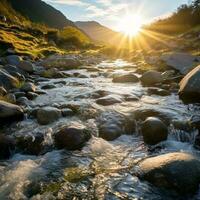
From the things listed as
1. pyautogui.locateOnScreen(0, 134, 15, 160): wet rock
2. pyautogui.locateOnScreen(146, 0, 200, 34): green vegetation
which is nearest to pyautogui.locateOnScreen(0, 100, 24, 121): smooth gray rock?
pyautogui.locateOnScreen(0, 134, 15, 160): wet rock

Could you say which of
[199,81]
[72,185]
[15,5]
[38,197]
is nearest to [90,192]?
[72,185]

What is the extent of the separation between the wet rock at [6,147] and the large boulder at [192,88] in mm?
7026

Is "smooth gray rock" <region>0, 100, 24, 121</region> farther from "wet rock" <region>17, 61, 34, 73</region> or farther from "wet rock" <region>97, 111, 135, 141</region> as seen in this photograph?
"wet rock" <region>17, 61, 34, 73</region>

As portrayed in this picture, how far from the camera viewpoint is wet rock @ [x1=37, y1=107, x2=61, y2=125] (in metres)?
10.5

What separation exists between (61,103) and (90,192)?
648cm

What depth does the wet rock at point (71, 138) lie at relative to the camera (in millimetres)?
8787

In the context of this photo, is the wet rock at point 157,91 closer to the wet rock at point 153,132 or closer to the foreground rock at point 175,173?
the wet rock at point 153,132

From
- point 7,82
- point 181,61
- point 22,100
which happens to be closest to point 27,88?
point 7,82

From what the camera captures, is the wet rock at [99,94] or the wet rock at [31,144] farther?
the wet rock at [99,94]

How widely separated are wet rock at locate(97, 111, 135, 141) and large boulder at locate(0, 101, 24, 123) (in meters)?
2.60

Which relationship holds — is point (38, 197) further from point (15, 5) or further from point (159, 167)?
point (15, 5)

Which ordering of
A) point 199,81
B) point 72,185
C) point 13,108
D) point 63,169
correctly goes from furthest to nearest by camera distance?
point 199,81, point 13,108, point 63,169, point 72,185

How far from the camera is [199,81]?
12609mm

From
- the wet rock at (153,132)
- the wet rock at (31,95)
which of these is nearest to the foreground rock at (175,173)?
the wet rock at (153,132)
